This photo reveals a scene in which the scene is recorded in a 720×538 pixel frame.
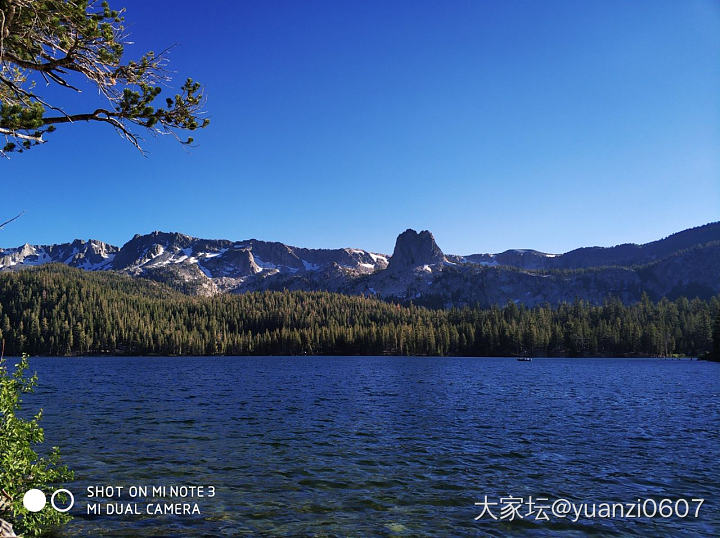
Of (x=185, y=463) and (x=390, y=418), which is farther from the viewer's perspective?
(x=390, y=418)

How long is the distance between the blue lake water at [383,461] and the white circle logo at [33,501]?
3.39 meters

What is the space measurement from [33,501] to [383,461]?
63.7ft

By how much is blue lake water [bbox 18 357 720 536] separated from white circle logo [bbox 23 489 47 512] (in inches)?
133

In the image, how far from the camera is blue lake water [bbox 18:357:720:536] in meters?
19.5

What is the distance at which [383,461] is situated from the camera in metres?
28.9

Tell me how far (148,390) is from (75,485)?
53.8 metres

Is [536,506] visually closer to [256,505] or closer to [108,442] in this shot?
[256,505]

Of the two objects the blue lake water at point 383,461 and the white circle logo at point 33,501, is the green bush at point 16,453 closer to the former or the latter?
the white circle logo at point 33,501

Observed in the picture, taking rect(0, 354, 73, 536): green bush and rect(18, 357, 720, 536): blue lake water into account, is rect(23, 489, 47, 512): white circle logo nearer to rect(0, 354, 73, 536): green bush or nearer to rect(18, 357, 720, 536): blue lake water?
rect(0, 354, 73, 536): green bush

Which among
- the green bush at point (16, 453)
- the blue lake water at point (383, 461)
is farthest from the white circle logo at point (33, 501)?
the blue lake water at point (383, 461)

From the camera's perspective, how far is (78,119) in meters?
14.8

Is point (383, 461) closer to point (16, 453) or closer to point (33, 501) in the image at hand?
point (33, 501)

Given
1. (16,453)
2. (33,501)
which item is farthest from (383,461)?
(16,453)

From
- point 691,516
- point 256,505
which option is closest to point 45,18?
point 256,505
